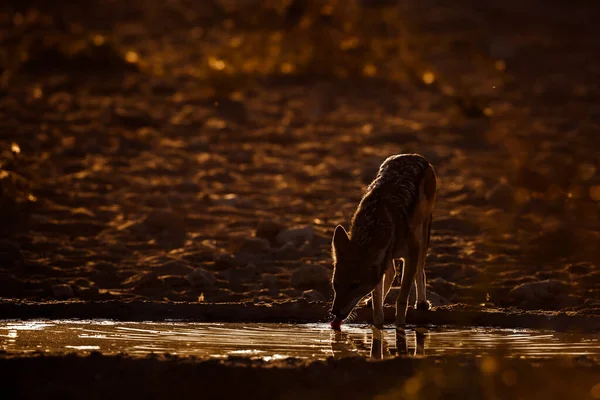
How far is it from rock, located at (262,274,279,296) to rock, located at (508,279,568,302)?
2229 mm

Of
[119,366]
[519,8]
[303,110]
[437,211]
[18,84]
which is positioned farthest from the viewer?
[519,8]

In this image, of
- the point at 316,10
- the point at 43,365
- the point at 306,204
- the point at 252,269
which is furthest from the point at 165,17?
the point at 43,365

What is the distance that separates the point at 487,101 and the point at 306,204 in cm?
749

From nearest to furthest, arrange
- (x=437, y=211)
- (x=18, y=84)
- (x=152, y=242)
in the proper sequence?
1. (x=152, y=242)
2. (x=437, y=211)
3. (x=18, y=84)

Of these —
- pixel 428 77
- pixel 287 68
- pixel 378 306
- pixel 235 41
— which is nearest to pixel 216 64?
pixel 287 68

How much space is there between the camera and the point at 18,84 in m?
24.2

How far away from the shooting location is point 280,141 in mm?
20797

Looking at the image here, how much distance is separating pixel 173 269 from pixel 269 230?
7.00 ft

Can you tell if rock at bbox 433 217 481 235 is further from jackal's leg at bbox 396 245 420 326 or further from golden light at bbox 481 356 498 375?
golden light at bbox 481 356 498 375

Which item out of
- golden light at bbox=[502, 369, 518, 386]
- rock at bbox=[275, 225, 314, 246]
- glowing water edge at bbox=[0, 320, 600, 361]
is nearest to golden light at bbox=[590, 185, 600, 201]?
rock at bbox=[275, 225, 314, 246]

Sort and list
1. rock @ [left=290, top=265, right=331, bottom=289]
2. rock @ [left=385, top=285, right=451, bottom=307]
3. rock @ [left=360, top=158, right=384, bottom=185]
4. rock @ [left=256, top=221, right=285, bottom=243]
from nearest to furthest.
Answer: rock @ [left=385, top=285, right=451, bottom=307] < rock @ [left=290, top=265, right=331, bottom=289] < rock @ [left=256, top=221, right=285, bottom=243] < rock @ [left=360, top=158, right=384, bottom=185]

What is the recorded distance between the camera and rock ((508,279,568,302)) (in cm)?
1195

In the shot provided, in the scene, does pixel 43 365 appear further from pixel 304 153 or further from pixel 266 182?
pixel 304 153

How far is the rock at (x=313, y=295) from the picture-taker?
38.6 ft
